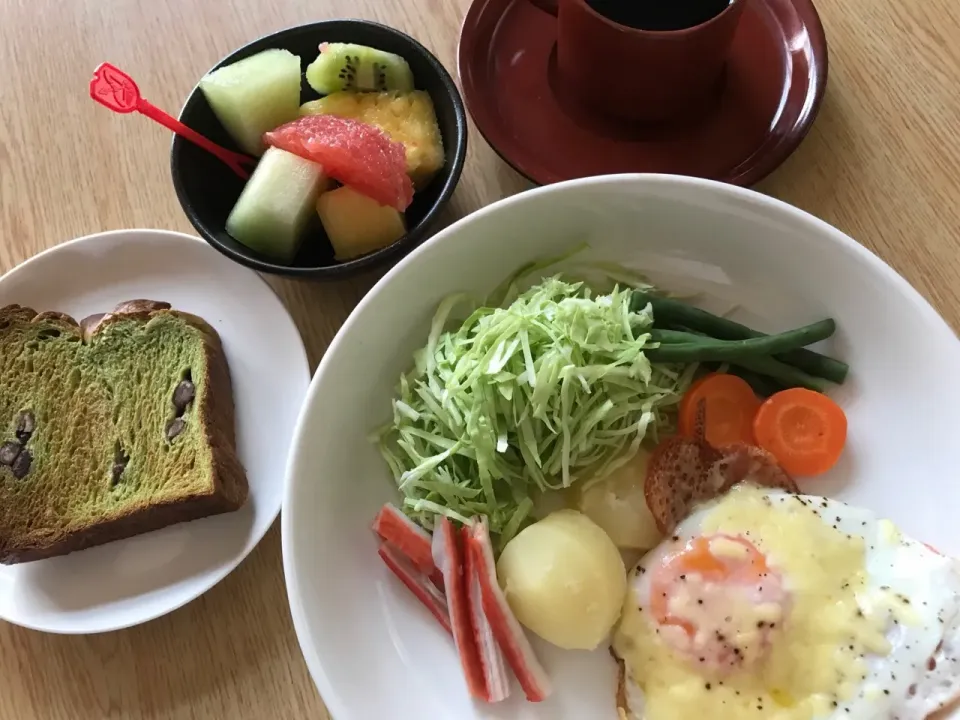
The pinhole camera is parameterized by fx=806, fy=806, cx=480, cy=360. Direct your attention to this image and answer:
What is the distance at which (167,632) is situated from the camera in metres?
1.26

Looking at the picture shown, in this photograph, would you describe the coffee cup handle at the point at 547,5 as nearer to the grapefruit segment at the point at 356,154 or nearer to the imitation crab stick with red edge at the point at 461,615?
the grapefruit segment at the point at 356,154

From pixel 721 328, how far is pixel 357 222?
1.94ft

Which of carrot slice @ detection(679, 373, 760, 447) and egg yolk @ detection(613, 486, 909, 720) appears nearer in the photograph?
egg yolk @ detection(613, 486, 909, 720)

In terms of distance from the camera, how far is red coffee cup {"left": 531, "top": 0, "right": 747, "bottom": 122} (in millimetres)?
1146

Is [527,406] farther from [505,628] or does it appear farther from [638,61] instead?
[638,61]

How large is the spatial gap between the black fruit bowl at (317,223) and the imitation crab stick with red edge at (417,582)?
0.43 metres

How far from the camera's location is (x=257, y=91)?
1.32 meters

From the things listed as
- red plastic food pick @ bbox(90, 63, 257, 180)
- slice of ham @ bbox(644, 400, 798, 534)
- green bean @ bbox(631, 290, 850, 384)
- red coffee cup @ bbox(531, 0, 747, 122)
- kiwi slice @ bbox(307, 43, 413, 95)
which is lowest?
slice of ham @ bbox(644, 400, 798, 534)

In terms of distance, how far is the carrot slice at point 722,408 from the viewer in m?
1.25

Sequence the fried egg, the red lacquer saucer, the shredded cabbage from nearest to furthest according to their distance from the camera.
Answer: the fried egg → the shredded cabbage → the red lacquer saucer

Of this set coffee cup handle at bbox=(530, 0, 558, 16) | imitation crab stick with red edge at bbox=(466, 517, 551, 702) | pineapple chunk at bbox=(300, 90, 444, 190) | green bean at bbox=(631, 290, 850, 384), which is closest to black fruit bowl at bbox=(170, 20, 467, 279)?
pineapple chunk at bbox=(300, 90, 444, 190)

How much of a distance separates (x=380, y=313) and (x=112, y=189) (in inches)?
25.7

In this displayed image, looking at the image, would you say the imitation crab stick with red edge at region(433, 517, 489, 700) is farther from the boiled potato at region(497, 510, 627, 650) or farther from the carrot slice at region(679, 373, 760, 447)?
the carrot slice at region(679, 373, 760, 447)

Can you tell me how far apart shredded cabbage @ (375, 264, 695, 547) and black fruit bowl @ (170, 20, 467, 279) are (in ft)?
0.65
